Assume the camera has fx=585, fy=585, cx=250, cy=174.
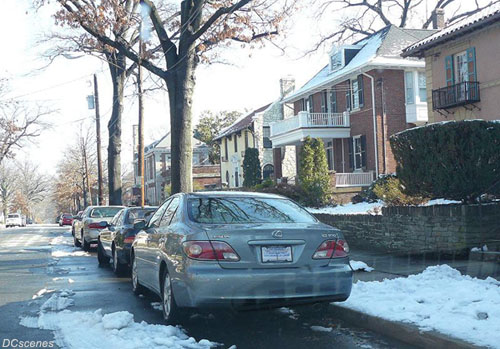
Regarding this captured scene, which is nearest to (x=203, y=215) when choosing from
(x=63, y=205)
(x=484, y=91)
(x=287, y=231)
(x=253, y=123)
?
(x=287, y=231)

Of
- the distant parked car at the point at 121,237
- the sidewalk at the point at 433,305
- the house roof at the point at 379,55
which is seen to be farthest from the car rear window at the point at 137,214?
the house roof at the point at 379,55

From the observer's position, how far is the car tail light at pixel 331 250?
254 inches

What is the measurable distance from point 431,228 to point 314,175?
1217cm

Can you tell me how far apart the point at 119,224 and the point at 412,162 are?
20.2ft

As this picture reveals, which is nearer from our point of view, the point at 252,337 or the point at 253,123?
the point at 252,337

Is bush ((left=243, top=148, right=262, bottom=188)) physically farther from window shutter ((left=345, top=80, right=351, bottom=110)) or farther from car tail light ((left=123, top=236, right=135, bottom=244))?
car tail light ((left=123, top=236, right=135, bottom=244))

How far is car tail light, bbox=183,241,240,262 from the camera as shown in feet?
20.1

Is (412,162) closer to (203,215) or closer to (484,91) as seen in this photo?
(203,215)

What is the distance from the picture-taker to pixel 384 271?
9664 millimetres

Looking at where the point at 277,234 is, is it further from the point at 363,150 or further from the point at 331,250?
the point at 363,150

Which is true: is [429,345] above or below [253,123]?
below

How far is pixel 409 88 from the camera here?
93.7 feet

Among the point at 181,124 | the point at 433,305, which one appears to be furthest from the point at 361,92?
the point at 433,305

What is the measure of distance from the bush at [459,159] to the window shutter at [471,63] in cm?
1156
